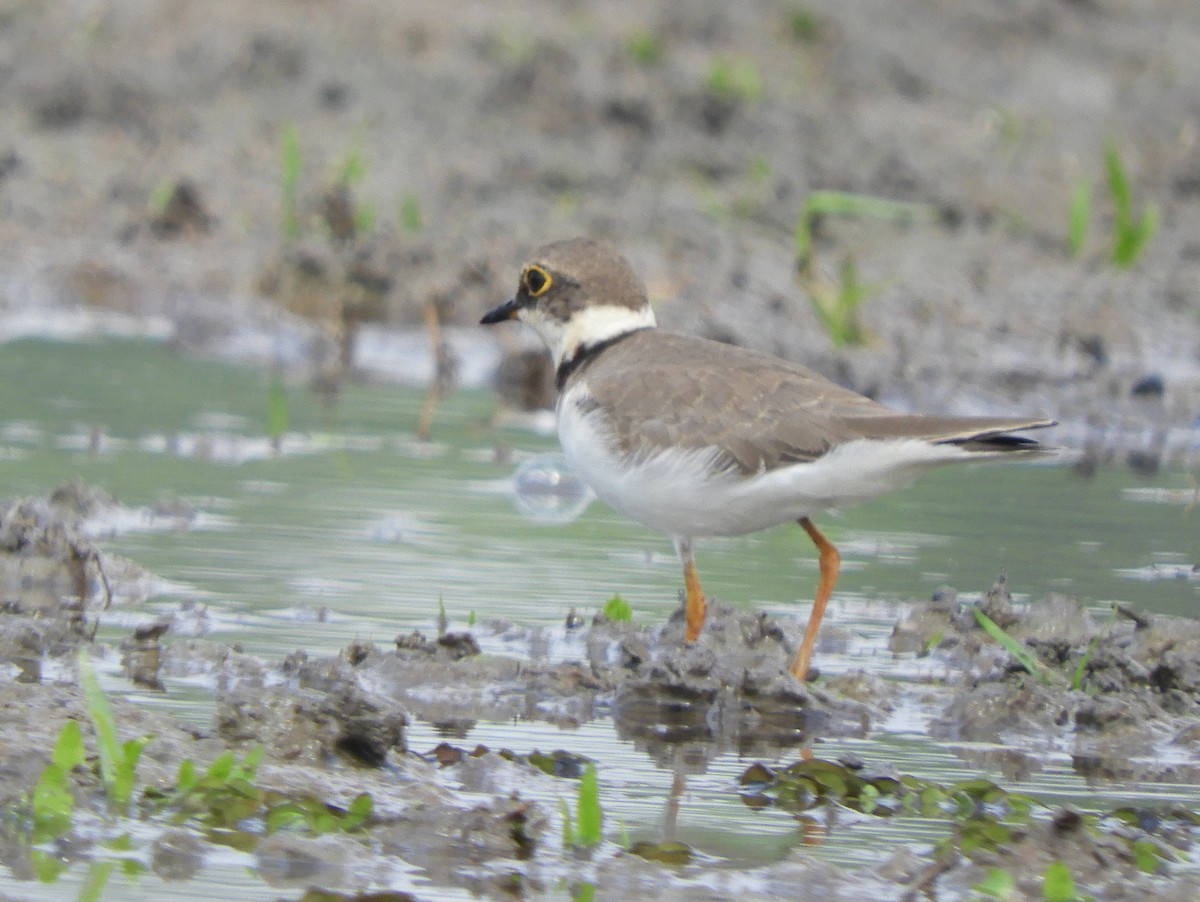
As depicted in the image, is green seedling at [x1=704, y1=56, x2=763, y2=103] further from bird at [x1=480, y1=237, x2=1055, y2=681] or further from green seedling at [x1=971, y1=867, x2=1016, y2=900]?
green seedling at [x1=971, y1=867, x2=1016, y2=900]

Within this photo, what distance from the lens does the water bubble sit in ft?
26.2

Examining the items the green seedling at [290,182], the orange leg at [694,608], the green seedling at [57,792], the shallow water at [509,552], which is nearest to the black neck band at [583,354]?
the shallow water at [509,552]

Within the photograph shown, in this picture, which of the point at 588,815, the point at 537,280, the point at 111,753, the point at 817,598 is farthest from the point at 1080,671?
the point at 111,753

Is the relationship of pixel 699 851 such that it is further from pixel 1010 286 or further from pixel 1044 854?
pixel 1010 286

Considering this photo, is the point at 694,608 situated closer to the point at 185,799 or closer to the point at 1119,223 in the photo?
the point at 185,799

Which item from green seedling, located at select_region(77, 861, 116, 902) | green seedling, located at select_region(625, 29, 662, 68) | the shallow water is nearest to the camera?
green seedling, located at select_region(77, 861, 116, 902)

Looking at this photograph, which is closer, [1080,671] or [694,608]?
[1080,671]

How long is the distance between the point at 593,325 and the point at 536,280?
26 centimetres

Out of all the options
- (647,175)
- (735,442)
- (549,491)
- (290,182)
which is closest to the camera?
(735,442)

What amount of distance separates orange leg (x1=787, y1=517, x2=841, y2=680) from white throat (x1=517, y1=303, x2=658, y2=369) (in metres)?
0.93

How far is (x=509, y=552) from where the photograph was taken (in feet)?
23.8

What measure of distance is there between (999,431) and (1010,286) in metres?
7.42

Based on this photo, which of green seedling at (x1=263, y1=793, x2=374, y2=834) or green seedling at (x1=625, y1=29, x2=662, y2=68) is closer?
green seedling at (x1=263, y1=793, x2=374, y2=834)

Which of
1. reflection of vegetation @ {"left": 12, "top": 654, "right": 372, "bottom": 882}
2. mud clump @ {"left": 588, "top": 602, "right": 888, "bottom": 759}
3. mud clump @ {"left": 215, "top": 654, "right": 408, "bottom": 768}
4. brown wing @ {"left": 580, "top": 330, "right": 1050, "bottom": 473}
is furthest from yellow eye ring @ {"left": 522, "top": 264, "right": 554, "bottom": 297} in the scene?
reflection of vegetation @ {"left": 12, "top": 654, "right": 372, "bottom": 882}
